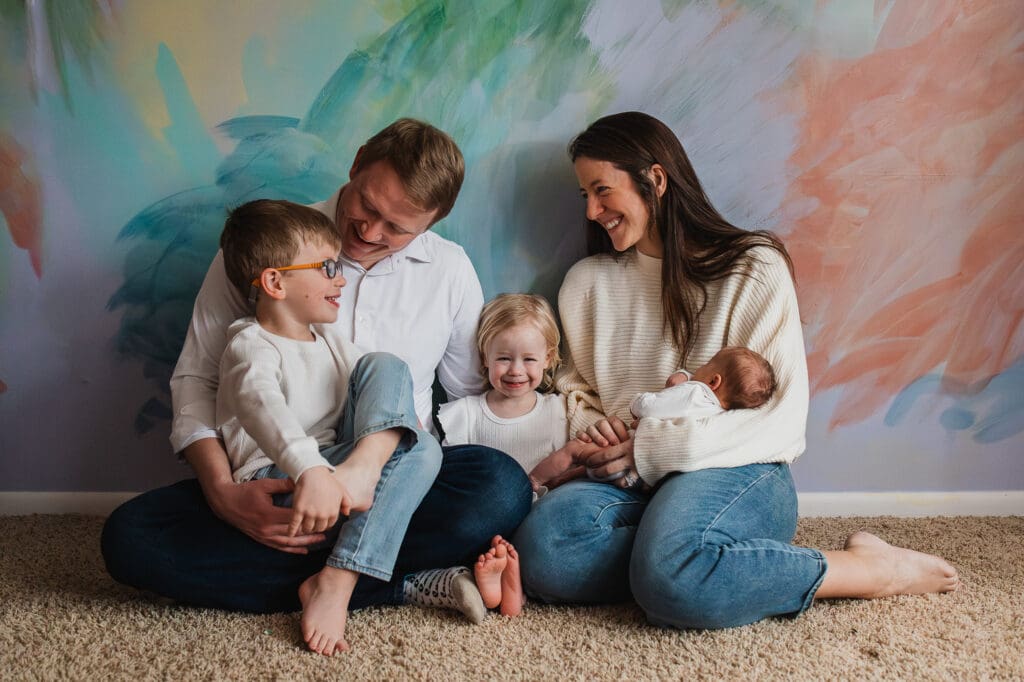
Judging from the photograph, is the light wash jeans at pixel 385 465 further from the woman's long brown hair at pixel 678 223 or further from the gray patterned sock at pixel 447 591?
the woman's long brown hair at pixel 678 223

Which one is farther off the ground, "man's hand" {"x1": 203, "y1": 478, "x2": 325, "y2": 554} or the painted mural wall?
the painted mural wall

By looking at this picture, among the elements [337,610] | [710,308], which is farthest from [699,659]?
[710,308]

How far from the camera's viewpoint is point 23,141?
1.83 metres

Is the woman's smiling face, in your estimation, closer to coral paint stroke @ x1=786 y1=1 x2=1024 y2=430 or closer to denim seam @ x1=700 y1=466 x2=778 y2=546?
coral paint stroke @ x1=786 y1=1 x2=1024 y2=430

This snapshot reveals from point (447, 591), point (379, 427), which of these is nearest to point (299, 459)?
point (379, 427)

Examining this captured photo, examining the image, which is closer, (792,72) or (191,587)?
Answer: (191,587)

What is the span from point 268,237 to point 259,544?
0.52 m

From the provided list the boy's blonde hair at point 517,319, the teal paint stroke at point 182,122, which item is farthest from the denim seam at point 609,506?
the teal paint stroke at point 182,122

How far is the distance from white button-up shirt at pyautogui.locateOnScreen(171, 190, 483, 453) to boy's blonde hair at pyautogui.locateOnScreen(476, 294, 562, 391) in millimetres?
24

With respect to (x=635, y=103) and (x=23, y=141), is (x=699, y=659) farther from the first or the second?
(x=23, y=141)

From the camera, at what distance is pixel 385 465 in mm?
1473

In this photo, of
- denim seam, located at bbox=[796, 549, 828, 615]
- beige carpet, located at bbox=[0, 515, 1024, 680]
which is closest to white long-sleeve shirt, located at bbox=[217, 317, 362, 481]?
beige carpet, located at bbox=[0, 515, 1024, 680]

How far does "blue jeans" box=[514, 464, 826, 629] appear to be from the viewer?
138 cm

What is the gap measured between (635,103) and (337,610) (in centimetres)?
118
